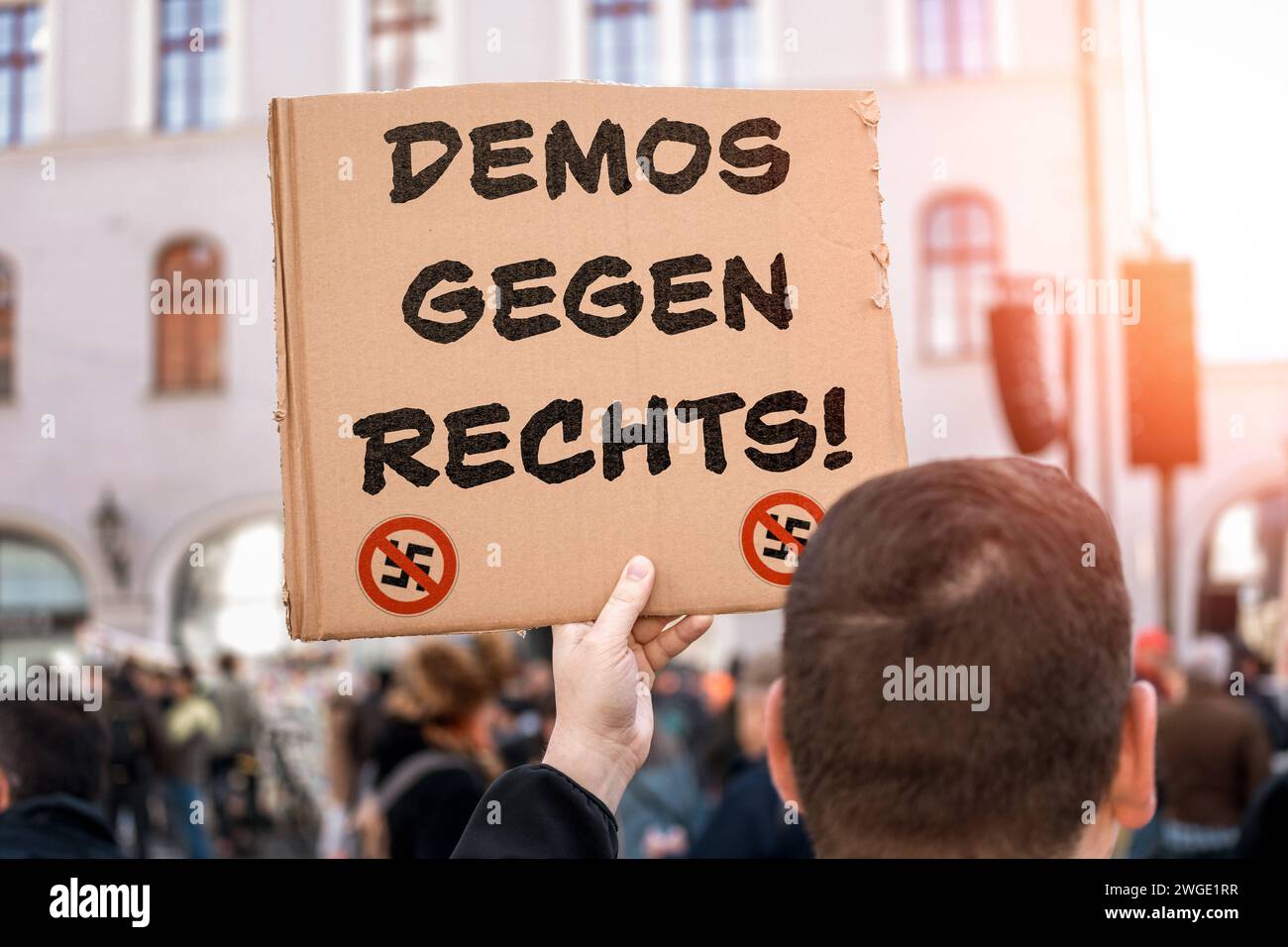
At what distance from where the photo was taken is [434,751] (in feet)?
11.9

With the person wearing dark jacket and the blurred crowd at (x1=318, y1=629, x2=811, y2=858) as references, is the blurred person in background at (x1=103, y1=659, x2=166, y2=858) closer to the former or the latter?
the blurred crowd at (x1=318, y1=629, x2=811, y2=858)

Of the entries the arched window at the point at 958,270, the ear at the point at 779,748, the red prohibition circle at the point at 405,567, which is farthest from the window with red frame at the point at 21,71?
the ear at the point at 779,748

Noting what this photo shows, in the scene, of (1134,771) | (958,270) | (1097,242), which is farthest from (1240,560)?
(1134,771)

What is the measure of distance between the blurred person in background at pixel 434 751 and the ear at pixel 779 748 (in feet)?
7.94

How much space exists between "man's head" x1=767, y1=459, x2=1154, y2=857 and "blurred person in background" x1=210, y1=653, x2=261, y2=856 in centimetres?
888

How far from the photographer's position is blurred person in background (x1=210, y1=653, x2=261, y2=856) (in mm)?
9336

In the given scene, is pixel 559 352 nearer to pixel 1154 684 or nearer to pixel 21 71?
pixel 1154 684

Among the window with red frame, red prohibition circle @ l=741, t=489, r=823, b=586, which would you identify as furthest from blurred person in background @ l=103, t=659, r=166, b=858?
the window with red frame

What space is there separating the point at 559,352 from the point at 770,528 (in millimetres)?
282

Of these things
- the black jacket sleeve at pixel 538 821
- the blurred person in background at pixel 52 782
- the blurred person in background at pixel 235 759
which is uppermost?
the black jacket sleeve at pixel 538 821

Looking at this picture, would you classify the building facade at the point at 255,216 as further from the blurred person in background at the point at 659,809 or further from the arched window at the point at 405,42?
the blurred person in background at the point at 659,809

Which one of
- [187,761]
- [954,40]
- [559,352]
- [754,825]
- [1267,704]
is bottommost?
[187,761]

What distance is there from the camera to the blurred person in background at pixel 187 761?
27.2 feet

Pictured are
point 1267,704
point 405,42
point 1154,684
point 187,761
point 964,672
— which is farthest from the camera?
point 405,42
